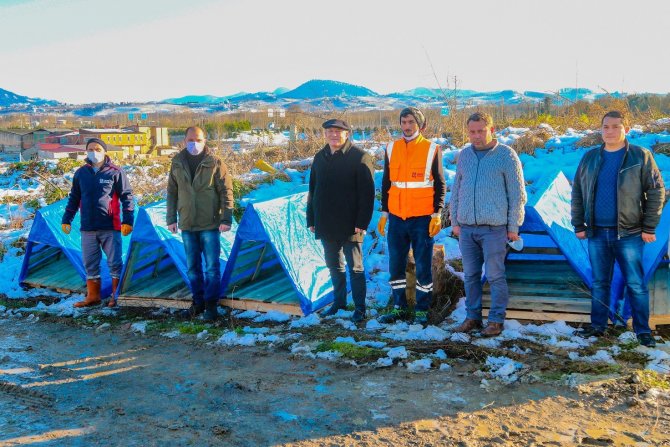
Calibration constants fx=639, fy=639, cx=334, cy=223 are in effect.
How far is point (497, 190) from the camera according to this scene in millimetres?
4602

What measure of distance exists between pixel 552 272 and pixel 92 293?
450cm

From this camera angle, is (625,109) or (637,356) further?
(625,109)

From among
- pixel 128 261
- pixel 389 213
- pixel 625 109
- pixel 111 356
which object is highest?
pixel 625 109

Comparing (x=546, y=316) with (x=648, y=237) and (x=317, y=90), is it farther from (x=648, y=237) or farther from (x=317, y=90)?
(x=317, y=90)

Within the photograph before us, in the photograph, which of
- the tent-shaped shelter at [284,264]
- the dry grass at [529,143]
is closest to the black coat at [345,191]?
the tent-shaped shelter at [284,264]

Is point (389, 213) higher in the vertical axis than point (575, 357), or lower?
higher

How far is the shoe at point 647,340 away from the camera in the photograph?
14.2ft

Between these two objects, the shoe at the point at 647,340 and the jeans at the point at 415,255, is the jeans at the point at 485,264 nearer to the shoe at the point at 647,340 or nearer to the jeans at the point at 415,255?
the jeans at the point at 415,255

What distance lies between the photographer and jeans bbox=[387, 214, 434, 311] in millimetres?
5090

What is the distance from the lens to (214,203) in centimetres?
560

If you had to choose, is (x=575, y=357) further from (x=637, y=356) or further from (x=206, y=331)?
(x=206, y=331)

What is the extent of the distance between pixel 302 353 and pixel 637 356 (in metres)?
2.24

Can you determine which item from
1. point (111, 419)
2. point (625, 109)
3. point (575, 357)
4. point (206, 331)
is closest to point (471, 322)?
point (575, 357)

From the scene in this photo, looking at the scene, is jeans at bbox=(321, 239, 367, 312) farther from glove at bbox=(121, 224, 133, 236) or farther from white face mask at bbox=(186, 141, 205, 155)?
glove at bbox=(121, 224, 133, 236)
